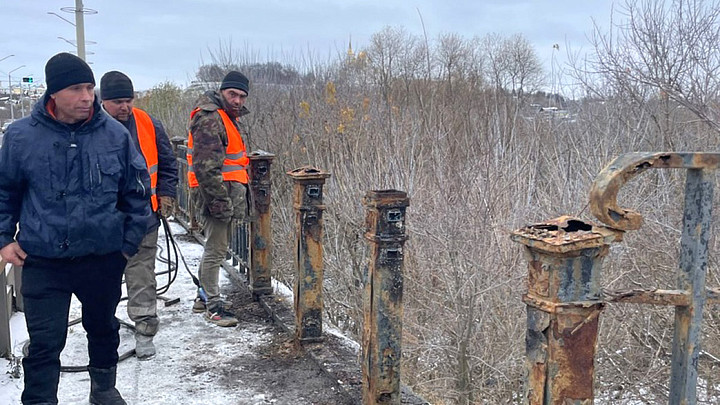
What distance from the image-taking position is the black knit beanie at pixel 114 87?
394 cm

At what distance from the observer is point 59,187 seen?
296 centimetres

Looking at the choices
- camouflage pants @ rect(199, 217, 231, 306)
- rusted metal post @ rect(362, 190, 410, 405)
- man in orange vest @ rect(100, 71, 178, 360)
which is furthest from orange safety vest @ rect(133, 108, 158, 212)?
rusted metal post @ rect(362, 190, 410, 405)

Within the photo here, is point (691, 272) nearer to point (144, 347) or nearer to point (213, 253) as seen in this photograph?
point (144, 347)

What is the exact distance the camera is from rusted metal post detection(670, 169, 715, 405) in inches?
72.8

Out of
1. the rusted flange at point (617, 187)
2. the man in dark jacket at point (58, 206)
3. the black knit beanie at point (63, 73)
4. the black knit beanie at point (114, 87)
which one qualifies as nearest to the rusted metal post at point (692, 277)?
the rusted flange at point (617, 187)

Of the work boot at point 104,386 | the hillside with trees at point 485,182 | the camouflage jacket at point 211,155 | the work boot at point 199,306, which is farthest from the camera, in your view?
the hillside with trees at point 485,182

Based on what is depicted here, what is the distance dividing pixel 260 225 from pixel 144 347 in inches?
57.7

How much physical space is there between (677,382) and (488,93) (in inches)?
389

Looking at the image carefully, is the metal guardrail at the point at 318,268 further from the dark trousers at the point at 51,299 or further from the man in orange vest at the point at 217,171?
the dark trousers at the point at 51,299

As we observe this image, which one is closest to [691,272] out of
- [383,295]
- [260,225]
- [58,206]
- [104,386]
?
[383,295]

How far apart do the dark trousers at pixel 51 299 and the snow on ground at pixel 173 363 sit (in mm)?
501

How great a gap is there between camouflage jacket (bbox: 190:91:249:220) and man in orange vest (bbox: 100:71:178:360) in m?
0.20

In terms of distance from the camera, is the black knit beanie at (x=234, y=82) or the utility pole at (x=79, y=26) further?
the utility pole at (x=79, y=26)

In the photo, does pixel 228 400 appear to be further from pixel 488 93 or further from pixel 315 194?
pixel 488 93
